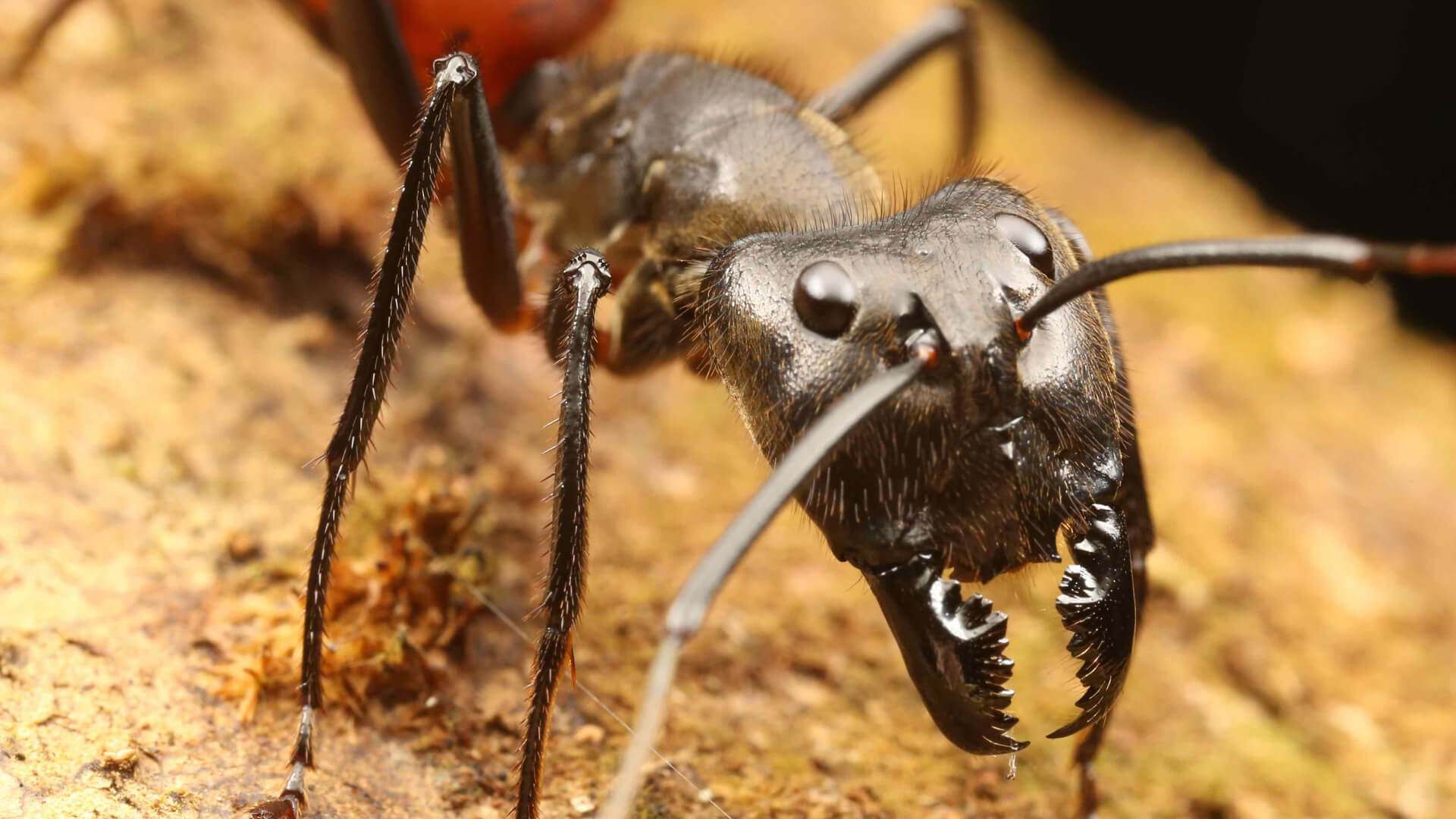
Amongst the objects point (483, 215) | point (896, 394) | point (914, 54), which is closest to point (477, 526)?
point (483, 215)

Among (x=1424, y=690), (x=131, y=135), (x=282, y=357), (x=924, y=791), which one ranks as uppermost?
(x=131, y=135)

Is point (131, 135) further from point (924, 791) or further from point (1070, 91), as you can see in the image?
point (1070, 91)

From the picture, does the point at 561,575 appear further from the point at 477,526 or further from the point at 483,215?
the point at 483,215

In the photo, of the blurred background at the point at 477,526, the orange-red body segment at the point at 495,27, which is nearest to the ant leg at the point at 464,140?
the blurred background at the point at 477,526

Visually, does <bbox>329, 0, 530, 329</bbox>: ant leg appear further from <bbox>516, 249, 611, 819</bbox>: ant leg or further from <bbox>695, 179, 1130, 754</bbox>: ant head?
<bbox>695, 179, 1130, 754</bbox>: ant head

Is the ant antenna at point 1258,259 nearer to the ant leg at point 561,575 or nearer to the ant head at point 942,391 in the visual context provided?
the ant head at point 942,391

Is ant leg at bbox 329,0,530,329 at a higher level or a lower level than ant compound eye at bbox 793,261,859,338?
higher

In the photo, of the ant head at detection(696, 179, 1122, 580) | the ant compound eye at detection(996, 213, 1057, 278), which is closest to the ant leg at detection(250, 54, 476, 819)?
the ant head at detection(696, 179, 1122, 580)

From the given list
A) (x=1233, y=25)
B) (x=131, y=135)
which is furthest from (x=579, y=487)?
(x=1233, y=25)
